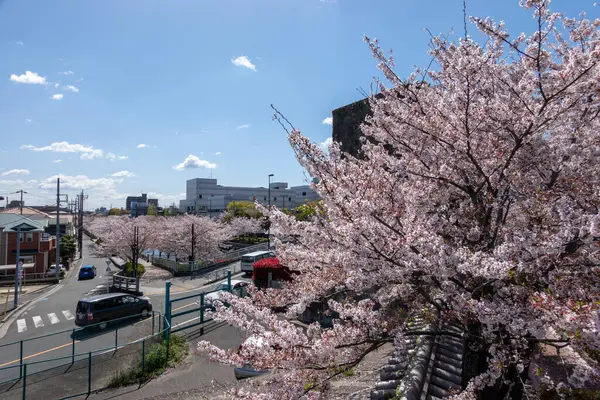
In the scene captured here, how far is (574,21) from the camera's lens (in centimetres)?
451

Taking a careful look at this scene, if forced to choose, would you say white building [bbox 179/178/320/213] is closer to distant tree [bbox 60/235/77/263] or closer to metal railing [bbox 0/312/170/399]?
distant tree [bbox 60/235/77/263]

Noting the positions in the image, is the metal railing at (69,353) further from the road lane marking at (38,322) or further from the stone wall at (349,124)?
the stone wall at (349,124)

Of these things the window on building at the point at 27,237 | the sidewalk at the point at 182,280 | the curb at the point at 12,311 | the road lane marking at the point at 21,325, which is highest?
the window on building at the point at 27,237

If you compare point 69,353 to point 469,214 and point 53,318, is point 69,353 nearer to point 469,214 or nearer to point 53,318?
point 53,318

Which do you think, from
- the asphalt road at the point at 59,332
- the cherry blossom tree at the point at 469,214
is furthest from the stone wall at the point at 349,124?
the asphalt road at the point at 59,332

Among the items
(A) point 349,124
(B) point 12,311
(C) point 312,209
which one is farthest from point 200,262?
(A) point 349,124

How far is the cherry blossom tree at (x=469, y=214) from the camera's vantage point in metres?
3.34

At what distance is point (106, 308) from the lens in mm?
17844

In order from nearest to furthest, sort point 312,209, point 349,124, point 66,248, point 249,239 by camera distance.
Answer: point 349,124
point 312,209
point 66,248
point 249,239

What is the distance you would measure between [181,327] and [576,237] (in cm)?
1577

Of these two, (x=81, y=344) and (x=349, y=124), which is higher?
(x=349, y=124)

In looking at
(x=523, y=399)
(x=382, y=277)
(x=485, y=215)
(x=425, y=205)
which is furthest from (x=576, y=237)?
(x=523, y=399)

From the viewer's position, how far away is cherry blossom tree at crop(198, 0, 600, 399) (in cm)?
334

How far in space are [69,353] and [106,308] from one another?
4.24 m
